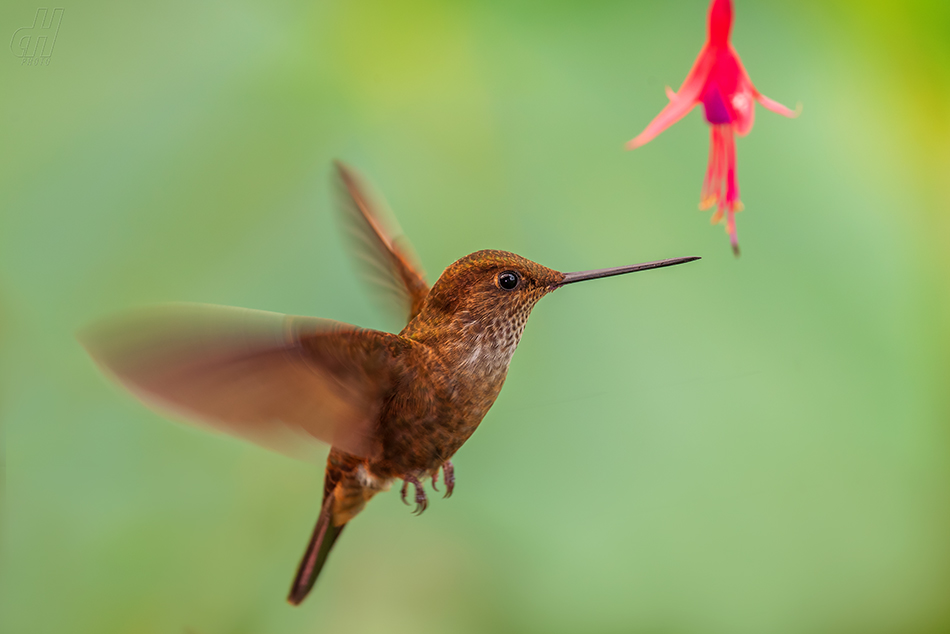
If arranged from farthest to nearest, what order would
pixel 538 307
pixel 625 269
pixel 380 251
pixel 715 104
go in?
1. pixel 538 307
2. pixel 380 251
3. pixel 715 104
4. pixel 625 269

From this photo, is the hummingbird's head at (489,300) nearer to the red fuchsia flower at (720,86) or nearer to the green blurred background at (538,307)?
the red fuchsia flower at (720,86)

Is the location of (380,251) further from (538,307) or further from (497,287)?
(538,307)

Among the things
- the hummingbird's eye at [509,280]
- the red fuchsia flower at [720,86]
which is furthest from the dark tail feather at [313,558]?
the red fuchsia flower at [720,86]

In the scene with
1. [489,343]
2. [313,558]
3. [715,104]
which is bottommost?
[313,558]

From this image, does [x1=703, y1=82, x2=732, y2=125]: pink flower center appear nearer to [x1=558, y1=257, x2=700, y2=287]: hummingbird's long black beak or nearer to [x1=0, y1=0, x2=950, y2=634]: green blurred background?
[x1=558, y1=257, x2=700, y2=287]: hummingbird's long black beak

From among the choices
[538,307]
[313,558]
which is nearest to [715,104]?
[313,558]

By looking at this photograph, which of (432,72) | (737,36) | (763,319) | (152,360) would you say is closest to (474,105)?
(432,72)

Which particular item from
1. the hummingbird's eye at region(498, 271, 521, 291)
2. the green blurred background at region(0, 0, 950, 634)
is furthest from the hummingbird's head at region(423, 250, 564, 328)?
the green blurred background at region(0, 0, 950, 634)
